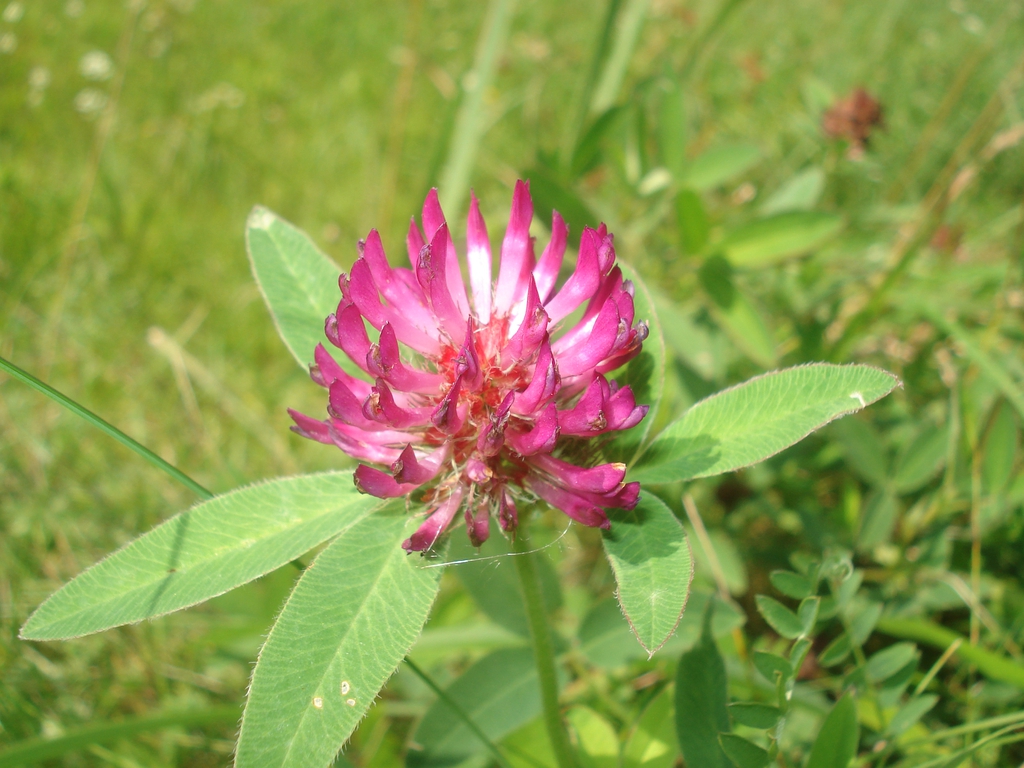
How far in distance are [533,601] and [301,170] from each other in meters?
3.51

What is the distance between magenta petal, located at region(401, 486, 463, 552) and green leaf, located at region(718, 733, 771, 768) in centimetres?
56

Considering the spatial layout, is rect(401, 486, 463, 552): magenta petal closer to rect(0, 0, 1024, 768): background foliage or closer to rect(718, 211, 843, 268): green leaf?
rect(0, 0, 1024, 768): background foliage

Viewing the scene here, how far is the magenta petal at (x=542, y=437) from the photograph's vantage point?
1.18 m

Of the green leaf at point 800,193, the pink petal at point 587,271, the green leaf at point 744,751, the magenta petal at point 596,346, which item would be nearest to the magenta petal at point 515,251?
the pink petal at point 587,271

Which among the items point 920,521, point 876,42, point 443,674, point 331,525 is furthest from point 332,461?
point 876,42

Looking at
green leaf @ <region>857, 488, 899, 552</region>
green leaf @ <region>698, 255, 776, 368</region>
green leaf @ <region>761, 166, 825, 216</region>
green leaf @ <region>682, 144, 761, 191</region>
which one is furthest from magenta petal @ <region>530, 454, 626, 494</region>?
green leaf @ <region>761, 166, 825, 216</region>

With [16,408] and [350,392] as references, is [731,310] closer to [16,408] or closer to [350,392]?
[350,392]

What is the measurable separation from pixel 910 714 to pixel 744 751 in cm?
52

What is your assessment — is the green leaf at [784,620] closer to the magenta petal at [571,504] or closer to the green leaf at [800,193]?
the magenta petal at [571,504]

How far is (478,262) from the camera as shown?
4.95ft

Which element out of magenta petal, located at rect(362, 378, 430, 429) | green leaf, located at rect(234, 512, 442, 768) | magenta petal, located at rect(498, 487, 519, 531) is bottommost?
green leaf, located at rect(234, 512, 442, 768)

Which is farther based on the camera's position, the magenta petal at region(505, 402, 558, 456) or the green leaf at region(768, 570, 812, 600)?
the green leaf at region(768, 570, 812, 600)

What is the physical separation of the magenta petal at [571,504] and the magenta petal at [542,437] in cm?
9

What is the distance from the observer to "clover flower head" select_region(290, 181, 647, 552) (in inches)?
48.0
